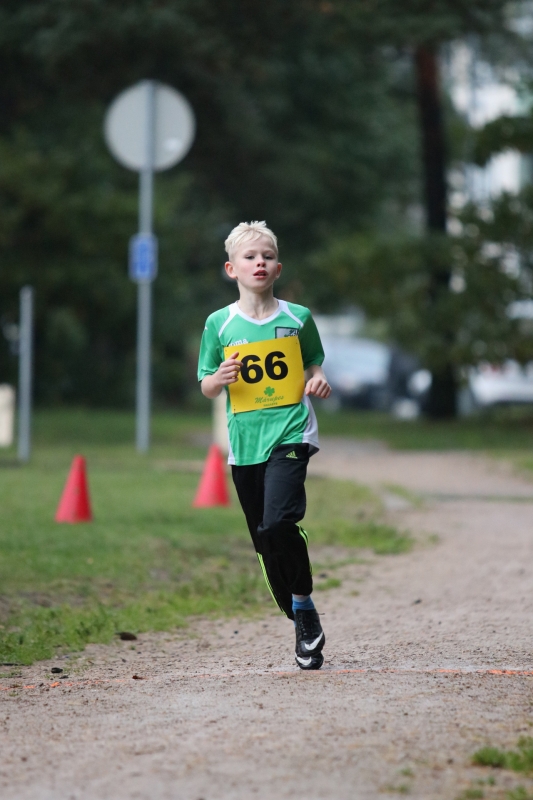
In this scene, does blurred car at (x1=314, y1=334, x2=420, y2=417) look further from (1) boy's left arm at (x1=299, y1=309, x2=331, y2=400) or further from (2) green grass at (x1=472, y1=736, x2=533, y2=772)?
(2) green grass at (x1=472, y1=736, x2=533, y2=772)

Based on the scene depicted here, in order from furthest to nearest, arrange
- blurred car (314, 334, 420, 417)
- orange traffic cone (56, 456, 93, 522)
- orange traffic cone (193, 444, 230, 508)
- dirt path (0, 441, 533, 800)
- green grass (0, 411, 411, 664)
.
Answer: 1. blurred car (314, 334, 420, 417)
2. orange traffic cone (193, 444, 230, 508)
3. orange traffic cone (56, 456, 93, 522)
4. green grass (0, 411, 411, 664)
5. dirt path (0, 441, 533, 800)

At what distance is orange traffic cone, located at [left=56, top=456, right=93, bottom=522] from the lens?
1012 cm

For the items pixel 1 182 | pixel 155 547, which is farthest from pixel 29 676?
pixel 1 182

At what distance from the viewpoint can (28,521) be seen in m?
10.0

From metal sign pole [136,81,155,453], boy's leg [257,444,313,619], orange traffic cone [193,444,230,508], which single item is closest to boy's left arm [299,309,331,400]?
boy's leg [257,444,313,619]

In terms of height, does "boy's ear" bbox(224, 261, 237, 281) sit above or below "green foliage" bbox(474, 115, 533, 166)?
below

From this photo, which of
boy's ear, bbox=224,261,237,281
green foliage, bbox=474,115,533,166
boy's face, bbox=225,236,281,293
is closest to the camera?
boy's face, bbox=225,236,281,293

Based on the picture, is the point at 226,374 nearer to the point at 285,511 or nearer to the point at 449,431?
the point at 285,511

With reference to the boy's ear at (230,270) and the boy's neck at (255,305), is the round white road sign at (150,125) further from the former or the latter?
the boy's neck at (255,305)

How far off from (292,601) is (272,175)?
81.9 feet

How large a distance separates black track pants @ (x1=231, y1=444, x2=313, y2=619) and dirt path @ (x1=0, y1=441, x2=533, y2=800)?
14.0 inches

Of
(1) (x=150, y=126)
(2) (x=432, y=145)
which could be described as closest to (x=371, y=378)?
(2) (x=432, y=145)

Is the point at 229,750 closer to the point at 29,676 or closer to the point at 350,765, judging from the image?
the point at 350,765

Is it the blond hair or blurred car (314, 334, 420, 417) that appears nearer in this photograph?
the blond hair
